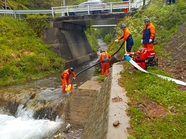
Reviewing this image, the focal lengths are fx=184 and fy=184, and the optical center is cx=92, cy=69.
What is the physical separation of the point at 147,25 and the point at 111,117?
189 inches

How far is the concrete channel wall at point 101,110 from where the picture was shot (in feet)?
12.1

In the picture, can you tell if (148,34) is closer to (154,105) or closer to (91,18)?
(154,105)

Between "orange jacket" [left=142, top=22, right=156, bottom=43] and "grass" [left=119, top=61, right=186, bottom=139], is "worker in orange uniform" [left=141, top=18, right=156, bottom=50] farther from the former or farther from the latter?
"grass" [left=119, top=61, right=186, bottom=139]

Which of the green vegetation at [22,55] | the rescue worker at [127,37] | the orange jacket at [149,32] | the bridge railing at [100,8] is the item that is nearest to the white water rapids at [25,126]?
the rescue worker at [127,37]

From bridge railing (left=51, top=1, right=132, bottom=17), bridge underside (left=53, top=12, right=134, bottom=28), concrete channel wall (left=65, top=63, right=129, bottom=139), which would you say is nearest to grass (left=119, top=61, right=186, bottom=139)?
concrete channel wall (left=65, top=63, right=129, bottom=139)

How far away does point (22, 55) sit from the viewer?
51.3 feet

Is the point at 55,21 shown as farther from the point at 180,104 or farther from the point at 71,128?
the point at 180,104

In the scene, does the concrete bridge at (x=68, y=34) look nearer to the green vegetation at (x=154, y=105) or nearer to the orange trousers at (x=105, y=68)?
the orange trousers at (x=105, y=68)

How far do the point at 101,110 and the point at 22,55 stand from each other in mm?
12527

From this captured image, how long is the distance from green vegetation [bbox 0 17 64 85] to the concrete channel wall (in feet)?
23.8

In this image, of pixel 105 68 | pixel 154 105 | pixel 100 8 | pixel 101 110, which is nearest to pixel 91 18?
pixel 100 8

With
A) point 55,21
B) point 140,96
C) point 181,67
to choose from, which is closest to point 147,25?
point 181,67

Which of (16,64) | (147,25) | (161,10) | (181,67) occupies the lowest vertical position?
(16,64)

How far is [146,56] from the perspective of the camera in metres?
7.02
